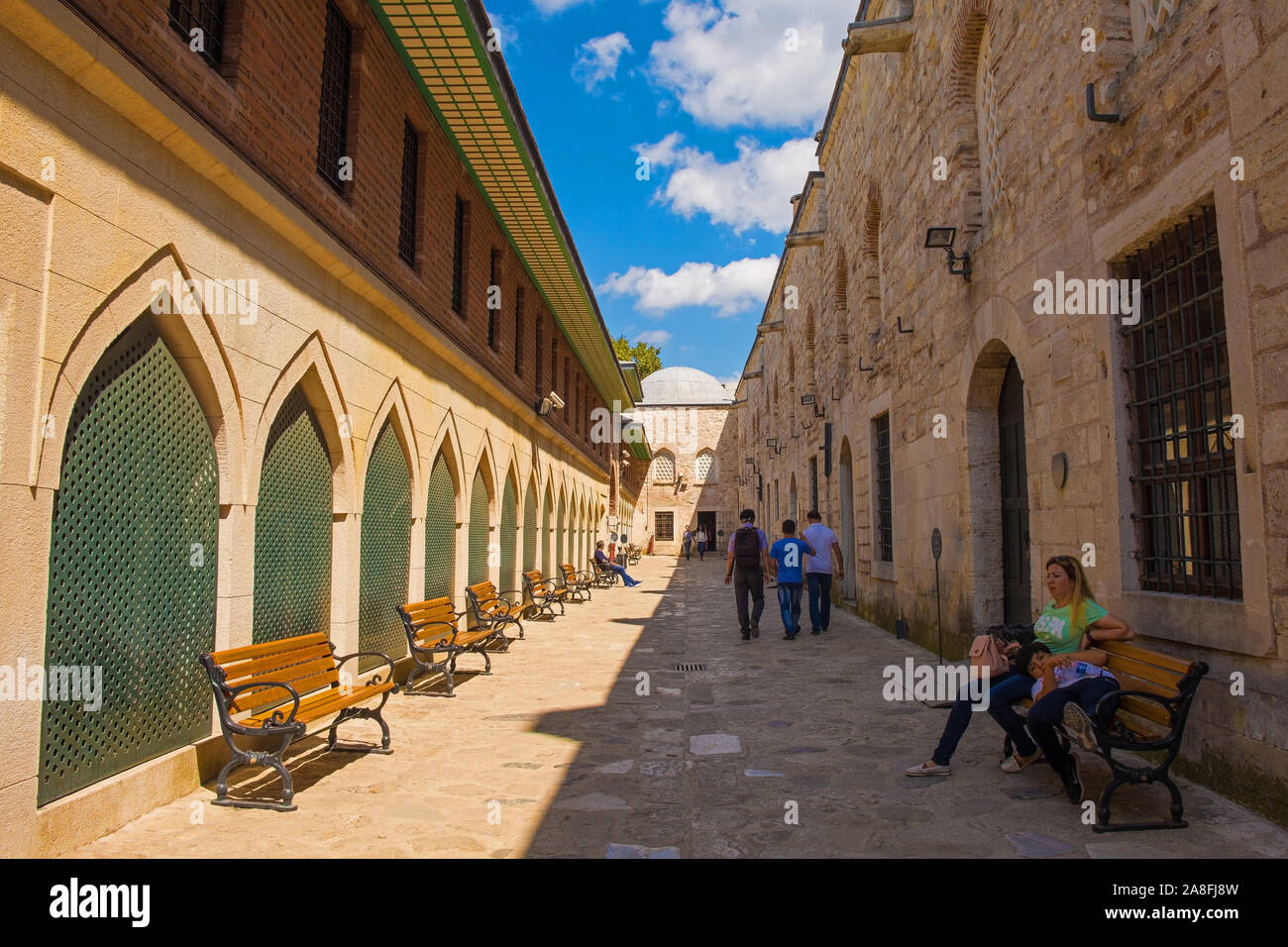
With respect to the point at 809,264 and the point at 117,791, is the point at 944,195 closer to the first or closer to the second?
the point at 117,791

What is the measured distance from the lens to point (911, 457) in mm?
9914

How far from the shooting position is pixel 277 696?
15.9 ft

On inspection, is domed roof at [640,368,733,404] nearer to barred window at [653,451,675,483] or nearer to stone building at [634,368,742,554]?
stone building at [634,368,742,554]

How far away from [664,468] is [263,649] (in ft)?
135

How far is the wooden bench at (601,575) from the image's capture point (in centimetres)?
2100

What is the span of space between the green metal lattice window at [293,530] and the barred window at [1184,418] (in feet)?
18.7

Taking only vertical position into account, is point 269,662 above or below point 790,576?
below

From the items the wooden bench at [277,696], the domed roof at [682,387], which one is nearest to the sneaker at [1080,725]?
the wooden bench at [277,696]

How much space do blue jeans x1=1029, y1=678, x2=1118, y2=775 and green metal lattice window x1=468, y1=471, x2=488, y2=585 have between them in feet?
26.9

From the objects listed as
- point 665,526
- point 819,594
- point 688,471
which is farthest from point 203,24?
point 665,526

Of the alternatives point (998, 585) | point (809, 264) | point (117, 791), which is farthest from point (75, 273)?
point (809, 264)

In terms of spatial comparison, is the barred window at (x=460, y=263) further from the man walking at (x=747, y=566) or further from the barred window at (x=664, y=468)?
the barred window at (x=664, y=468)

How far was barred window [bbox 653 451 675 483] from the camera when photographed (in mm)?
45344

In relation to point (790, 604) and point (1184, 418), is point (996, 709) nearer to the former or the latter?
point (1184, 418)
